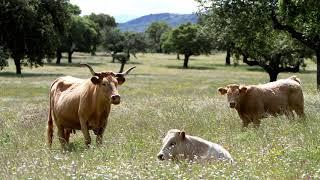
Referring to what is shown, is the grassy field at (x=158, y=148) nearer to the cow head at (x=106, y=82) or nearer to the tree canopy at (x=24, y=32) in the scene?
the cow head at (x=106, y=82)

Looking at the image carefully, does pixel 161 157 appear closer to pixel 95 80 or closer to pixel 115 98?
pixel 115 98

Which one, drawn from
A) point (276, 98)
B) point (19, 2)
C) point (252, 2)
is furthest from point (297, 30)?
point (19, 2)

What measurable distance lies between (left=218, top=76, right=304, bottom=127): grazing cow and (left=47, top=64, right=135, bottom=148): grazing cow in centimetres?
372

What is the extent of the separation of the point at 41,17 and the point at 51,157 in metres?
46.5

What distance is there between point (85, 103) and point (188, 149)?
3.90 meters

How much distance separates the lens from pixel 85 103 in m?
12.6

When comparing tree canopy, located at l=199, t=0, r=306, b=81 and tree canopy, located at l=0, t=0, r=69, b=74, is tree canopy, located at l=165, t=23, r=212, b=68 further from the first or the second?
tree canopy, located at l=199, t=0, r=306, b=81

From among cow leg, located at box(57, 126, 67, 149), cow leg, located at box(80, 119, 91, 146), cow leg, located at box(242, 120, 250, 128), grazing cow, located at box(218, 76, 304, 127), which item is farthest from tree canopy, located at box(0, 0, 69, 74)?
cow leg, located at box(80, 119, 91, 146)

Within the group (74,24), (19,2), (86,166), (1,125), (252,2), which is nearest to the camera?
(86,166)

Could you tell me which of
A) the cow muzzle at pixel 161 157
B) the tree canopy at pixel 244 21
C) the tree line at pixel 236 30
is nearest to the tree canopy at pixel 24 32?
the tree line at pixel 236 30

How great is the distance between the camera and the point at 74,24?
110 meters

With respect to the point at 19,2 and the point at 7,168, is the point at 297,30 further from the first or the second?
the point at 19,2

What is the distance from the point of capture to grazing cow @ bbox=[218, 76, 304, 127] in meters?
14.9

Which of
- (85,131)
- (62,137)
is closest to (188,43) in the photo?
(62,137)
